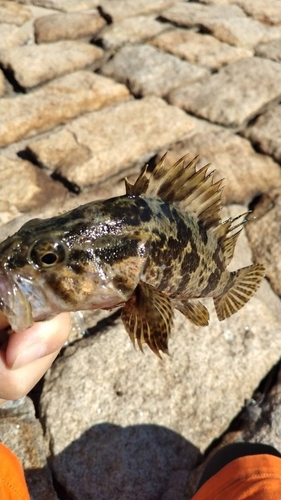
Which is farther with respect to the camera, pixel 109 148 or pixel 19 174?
pixel 109 148

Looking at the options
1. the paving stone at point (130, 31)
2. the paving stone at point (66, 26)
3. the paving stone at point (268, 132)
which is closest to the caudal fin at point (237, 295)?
the paving stone at point (268, 132)

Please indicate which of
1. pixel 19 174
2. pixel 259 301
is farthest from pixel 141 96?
pixel 259 301

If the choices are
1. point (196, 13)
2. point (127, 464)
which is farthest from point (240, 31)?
point (127, 464)

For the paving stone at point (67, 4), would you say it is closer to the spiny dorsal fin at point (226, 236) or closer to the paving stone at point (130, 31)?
the paving stone at point (130, 31)

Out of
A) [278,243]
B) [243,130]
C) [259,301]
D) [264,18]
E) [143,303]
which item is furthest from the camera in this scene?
[264,18]

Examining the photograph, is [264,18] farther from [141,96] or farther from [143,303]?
[143,303]
